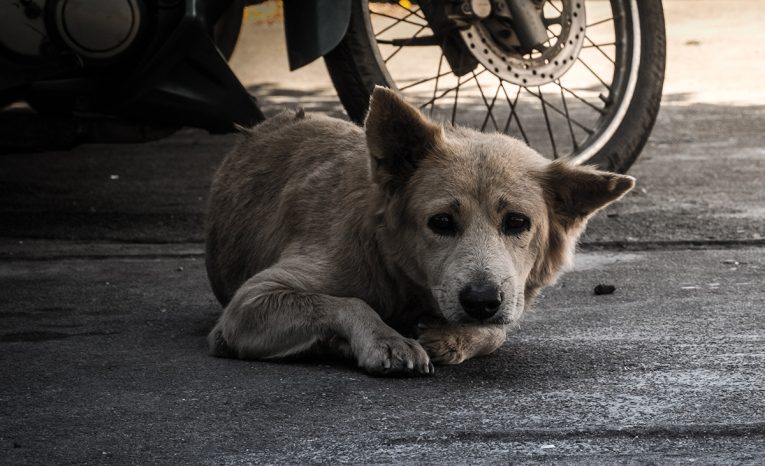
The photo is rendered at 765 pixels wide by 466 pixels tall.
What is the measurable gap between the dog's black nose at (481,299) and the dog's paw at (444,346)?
281 millimetres

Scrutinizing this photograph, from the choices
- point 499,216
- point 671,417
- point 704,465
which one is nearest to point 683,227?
point 499,216

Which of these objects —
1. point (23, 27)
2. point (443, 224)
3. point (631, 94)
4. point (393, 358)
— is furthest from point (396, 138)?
point (631, 94)

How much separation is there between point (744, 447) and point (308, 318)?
1.44 metres

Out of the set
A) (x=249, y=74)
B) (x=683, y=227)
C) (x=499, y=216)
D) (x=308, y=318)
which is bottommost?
(x=249, y=74)

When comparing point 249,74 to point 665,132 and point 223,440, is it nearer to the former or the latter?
point 665,132

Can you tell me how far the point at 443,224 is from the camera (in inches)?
167

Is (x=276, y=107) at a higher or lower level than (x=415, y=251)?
lower

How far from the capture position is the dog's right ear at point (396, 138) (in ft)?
14.0

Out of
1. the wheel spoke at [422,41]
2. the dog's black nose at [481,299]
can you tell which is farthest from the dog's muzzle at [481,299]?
the wheel spoke at [422,41]

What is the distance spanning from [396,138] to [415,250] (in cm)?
35

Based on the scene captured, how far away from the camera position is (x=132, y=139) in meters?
6.86

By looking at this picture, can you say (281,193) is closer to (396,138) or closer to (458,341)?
(396,138)

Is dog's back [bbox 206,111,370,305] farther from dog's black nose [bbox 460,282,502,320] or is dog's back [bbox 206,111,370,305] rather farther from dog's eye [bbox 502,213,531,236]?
dog's black nose [bbox 460,282,502,320]

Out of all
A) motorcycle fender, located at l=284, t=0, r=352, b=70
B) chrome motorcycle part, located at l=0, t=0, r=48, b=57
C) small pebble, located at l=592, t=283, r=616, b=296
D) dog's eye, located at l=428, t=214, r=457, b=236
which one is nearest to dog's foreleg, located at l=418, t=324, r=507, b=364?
dog's eye, located at l=428, t=214, r=457, b=236
